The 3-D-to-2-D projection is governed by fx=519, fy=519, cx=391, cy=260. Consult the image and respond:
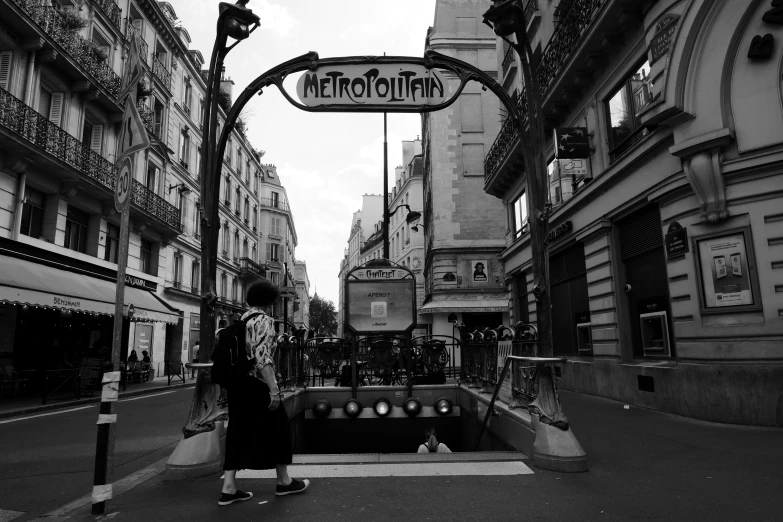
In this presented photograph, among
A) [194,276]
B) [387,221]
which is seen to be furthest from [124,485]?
[194,276]

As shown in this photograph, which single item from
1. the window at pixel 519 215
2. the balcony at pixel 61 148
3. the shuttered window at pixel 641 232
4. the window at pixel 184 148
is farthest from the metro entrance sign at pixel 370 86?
the window at pixel 184 148

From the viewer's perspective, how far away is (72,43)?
18125 mm

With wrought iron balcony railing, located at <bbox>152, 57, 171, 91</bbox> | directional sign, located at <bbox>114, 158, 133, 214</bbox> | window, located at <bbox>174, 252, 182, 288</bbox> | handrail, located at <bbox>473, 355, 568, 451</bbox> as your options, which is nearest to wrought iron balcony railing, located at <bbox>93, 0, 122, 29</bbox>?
wrought iron balcony railing, located at <bbox>152, 57, 171, 91</bbox>

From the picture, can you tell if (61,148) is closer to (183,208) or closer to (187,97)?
(183,208)

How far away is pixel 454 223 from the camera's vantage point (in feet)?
99.0

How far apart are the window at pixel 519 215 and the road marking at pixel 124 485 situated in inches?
590

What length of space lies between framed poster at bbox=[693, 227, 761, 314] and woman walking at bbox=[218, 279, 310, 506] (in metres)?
7.07

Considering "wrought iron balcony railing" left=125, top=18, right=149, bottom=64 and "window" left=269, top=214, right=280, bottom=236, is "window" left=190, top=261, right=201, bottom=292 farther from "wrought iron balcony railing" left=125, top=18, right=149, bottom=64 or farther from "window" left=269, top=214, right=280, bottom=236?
"window" left=269, top=214, right=280, bottom=236

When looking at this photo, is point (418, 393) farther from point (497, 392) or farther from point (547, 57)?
point (547, 57)

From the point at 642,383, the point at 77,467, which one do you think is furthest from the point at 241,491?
the point at 642,383

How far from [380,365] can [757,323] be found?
6.44 m

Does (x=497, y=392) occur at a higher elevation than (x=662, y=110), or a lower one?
lower

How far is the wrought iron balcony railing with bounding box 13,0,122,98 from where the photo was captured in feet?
53.3

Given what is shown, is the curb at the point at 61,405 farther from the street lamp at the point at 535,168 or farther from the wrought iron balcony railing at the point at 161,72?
the wrought iron balcony railing at the point at 161,72
